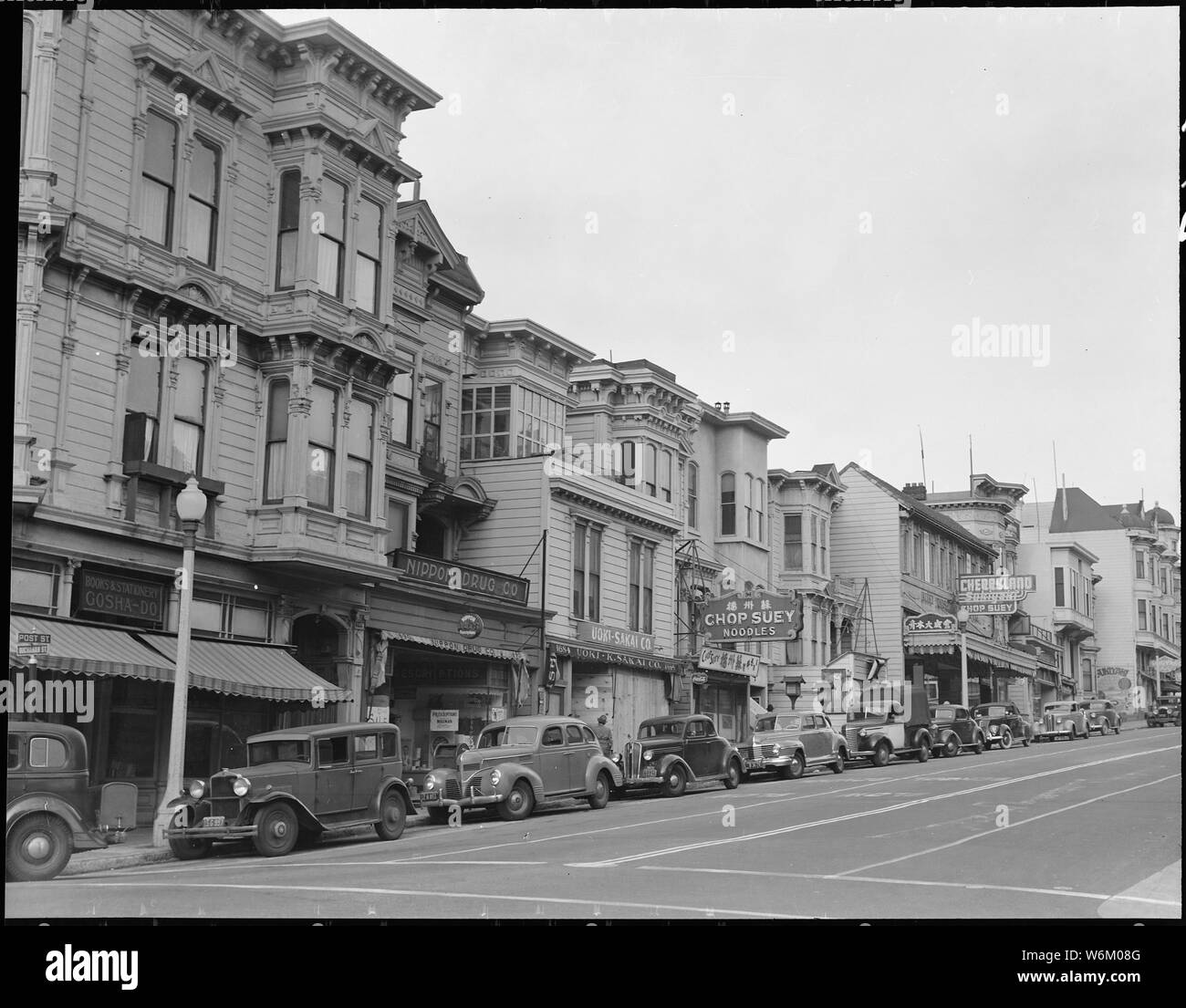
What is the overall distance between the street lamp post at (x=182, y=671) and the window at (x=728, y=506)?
27.7 meters

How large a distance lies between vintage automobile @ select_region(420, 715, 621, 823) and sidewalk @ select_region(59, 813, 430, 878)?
9.61ft

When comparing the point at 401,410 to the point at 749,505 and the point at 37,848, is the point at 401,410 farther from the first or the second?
the point at 37,848

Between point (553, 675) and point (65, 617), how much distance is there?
51.9 feet

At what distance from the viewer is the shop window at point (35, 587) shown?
20016mm

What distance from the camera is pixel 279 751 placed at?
19547mm

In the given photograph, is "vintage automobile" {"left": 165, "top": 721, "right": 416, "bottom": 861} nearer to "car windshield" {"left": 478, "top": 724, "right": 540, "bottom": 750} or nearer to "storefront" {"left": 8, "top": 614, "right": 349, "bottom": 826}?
"storefront" {"left": 8, "top": 614, "right": 349, "bottom": 826}

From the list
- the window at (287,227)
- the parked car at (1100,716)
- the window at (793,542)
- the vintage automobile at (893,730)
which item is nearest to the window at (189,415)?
the window at (287,227)

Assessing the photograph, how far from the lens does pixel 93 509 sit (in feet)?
70.7

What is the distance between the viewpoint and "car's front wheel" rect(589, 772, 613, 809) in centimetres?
2633

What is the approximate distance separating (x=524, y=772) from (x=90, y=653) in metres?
7.98

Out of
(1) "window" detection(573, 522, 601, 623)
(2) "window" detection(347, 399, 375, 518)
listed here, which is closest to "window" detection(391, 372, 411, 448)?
(2) "window" detection(347, 399, 375, 518)

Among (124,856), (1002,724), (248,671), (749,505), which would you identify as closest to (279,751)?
(124,856)

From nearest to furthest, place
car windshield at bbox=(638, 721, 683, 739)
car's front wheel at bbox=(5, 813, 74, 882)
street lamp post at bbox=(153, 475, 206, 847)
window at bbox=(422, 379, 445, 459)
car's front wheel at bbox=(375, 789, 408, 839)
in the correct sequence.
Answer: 1. car's front wheel at bbox=(5, 813, 74, 882)
2. street lamp post at bbox=(153, 475, 206, 847)
3. car's front wheel at bbox=(375, 789, 408, 839)
4. car windshield at bbox=(638, 721, 683, 739)
5. window at bbox=(422, 379, 445, 459)
